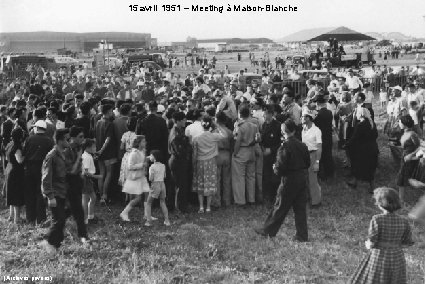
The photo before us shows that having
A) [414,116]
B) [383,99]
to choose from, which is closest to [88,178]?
[414,116]

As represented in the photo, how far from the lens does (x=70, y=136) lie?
6430mm

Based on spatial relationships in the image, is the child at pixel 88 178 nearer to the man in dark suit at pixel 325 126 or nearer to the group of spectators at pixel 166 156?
the group of spectators at pixel 166 156

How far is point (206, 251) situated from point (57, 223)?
1.80 meters

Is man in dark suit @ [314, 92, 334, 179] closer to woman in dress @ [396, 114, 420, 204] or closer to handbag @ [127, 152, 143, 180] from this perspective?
woman in dress @ [396, 114, 420, 204]

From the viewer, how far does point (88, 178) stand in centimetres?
684

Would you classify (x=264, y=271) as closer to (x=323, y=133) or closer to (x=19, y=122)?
(x=323, y=133)

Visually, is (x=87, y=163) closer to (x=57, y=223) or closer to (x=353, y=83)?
(x=57, y=223)

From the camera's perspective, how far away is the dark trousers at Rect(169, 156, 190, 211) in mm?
7410

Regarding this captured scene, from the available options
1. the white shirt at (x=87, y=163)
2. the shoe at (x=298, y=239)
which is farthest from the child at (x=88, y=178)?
the shoe at (x=298, y=239)

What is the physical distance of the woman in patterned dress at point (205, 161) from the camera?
741 centimetres

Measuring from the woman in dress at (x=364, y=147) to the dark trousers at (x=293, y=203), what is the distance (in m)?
2.32

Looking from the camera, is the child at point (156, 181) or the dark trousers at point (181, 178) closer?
the child at point (156, 181)

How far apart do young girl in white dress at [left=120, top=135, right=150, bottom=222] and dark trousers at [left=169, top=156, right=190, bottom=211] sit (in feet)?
1.79

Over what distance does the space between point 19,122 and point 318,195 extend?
195 inches
